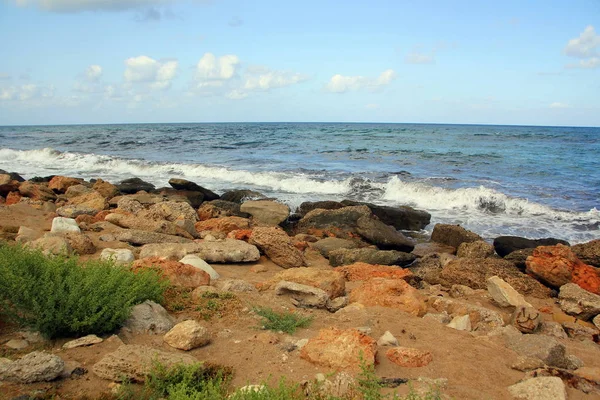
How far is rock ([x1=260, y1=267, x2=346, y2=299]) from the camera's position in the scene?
6.59m

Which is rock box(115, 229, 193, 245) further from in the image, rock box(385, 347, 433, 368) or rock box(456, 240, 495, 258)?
rock box(456, 240, 495, 258)

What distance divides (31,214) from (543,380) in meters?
10.3

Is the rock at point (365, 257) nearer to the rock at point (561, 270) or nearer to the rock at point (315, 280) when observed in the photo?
the rock at point (561, 270)

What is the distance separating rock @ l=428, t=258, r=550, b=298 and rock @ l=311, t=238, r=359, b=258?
2.26m

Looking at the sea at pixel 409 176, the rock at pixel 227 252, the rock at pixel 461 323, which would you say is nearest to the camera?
the rock at pixel 461 323

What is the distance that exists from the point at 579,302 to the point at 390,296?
3.55 metres

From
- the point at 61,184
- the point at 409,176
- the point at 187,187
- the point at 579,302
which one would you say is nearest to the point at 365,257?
the point at 579,302

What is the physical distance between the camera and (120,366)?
3725mm

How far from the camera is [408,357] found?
4.41 metres

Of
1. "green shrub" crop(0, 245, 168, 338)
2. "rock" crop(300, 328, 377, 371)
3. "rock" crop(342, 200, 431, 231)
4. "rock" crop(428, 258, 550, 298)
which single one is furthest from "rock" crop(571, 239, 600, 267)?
"green shrub" crop(0, 245, 168, 338)

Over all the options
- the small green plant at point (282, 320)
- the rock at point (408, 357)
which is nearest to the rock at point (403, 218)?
the small green plant at point (282, 320)

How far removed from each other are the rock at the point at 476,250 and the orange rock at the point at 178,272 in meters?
6.58

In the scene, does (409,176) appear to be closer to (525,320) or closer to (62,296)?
(525,320)

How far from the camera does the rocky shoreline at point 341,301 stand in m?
4.15
